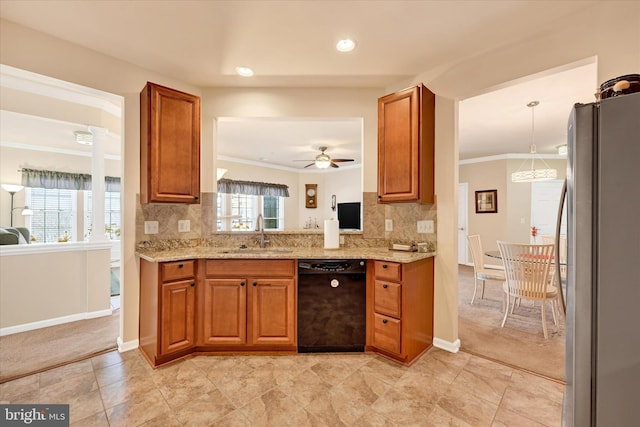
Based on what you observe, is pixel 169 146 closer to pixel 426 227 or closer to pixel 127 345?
pixel 127 345

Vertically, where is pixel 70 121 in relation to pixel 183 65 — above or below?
below

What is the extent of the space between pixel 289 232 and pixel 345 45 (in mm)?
1831

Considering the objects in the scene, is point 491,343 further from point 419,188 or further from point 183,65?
point 183,65

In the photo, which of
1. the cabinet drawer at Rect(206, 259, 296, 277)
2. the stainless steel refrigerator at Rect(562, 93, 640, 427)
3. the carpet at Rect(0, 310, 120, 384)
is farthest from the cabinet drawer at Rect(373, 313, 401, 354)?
the carpet at Rect(0, 310, 120, 384)

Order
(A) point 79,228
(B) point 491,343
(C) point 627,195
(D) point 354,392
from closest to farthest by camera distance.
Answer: (C) point 627,195
(D) point 354,392
(B) point 491,343
(A) point 79,228

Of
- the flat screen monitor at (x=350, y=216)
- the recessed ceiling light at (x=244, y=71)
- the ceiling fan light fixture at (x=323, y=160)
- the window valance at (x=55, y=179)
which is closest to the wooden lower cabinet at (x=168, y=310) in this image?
the recessed ceiling light at (x=244, y=71)

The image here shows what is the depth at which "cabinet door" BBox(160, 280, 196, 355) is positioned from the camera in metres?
2.30

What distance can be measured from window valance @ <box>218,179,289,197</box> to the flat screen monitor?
6.18 ft

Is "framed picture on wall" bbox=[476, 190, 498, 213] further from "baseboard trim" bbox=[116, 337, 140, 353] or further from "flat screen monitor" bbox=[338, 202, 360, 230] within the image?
"baseboard trim" bbox=[116, 337, 140, 353]

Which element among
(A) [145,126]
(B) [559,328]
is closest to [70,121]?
(A) [145,126]

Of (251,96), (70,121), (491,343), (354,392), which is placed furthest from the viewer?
(70,121)

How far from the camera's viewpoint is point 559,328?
308 cm

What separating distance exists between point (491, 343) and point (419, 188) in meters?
1.69

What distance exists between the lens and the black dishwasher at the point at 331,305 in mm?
2486
